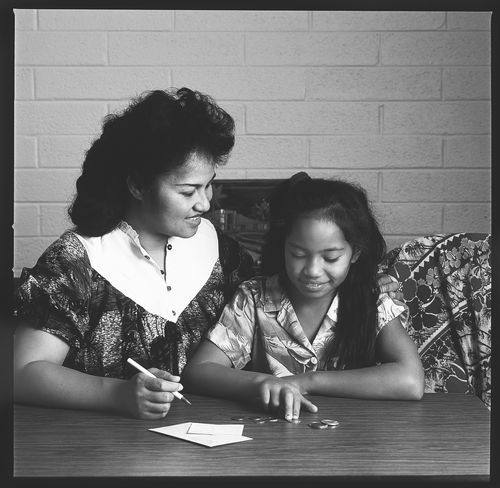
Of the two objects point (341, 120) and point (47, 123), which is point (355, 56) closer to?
point (341, 120)

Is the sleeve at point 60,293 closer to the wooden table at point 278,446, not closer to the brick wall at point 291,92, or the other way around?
the wooden table at point 278,446

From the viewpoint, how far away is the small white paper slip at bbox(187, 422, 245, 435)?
141 cm

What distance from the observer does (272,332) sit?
1978 millimetres

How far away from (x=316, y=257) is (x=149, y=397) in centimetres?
55

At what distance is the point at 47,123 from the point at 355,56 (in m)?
1.07

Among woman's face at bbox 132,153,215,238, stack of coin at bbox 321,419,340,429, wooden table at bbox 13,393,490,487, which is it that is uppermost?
woman's face at bbox 132,153,215,238

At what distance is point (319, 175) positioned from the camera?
9.23 ft

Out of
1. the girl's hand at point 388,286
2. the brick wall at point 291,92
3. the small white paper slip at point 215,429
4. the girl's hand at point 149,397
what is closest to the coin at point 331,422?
the small white paper slip at point 215,429

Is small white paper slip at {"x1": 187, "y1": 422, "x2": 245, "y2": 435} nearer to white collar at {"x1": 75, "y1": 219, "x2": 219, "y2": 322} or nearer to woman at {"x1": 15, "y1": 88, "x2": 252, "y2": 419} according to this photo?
woman at {"x1": 15, "y1": 88, "x2": 252, "y2": 419}

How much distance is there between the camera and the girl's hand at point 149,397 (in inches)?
58.8

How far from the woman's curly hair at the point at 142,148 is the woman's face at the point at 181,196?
0.02 metres

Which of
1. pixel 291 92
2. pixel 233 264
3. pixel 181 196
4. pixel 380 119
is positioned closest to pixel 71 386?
Result: pixel 181 196

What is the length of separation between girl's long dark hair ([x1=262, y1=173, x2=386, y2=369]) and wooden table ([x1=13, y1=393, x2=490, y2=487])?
30cm

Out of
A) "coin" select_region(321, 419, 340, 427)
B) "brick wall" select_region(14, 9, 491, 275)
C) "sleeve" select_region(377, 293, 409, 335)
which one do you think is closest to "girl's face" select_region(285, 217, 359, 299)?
"sleeve" select_region(377, 293, 409, 335)
